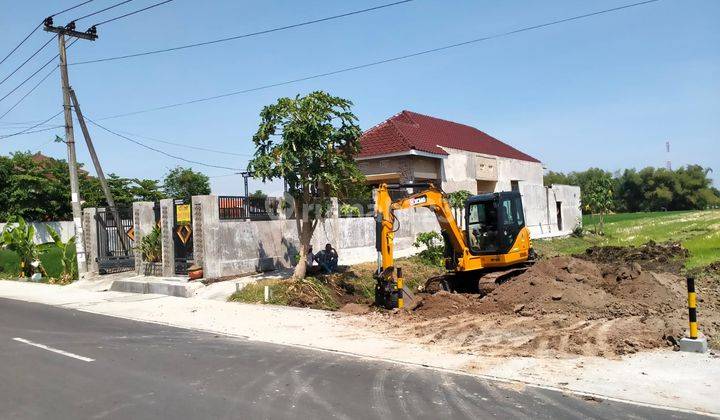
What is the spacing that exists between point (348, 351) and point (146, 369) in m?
3.17

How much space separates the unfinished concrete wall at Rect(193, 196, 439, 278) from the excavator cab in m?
6.98

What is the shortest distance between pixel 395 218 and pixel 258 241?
281 inches

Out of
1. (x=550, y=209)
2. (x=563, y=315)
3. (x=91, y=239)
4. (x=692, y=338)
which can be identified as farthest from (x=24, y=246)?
(x=550, y=209)

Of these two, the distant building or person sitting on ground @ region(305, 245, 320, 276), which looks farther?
the distant building

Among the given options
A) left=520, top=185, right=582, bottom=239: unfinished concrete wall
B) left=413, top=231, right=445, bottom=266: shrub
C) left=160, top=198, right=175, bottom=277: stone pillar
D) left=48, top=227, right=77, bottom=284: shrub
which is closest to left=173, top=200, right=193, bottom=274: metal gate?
left=160, top=198, right=175, bottom=277: stone pillar

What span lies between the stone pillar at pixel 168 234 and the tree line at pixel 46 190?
1752 centimetres

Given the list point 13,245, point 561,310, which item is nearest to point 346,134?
point 561,310

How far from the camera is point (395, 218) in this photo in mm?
13914

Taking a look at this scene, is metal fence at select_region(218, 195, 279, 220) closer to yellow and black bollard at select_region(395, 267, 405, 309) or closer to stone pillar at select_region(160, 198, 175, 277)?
stone pillar at select_region(160, 198, 175, 277)

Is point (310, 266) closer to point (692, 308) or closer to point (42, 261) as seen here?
point (692, 308)

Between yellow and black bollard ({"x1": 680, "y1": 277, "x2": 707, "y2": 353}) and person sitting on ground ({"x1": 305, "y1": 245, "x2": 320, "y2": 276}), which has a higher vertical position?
person sitting on ground ({"x1": 305, "y1": 245, "x2": 320, "y2": 276})

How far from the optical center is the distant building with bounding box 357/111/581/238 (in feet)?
92.5

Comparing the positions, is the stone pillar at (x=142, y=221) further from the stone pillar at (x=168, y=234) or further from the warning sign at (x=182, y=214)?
the warning sign at (x=182, y=214)

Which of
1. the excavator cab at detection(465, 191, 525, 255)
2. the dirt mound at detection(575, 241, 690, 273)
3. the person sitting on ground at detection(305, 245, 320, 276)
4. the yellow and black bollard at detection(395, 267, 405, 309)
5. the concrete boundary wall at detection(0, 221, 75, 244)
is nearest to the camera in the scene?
the yellow and black bollard at detection(395, 267, 405, 309)
